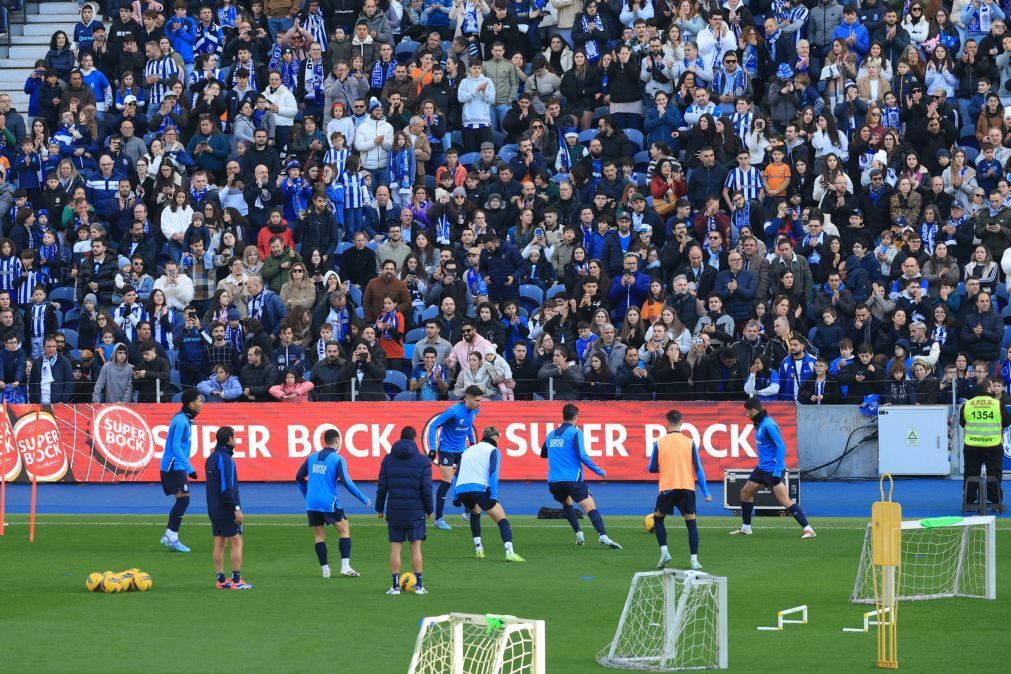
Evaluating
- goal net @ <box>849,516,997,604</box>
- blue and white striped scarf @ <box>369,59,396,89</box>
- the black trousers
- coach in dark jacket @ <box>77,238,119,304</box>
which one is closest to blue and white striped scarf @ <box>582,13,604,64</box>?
blue and white striped scarf @ <box>369,59,396,89</box>

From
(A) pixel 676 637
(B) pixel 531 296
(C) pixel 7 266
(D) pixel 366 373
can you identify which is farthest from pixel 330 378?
(A) pixel 676 637

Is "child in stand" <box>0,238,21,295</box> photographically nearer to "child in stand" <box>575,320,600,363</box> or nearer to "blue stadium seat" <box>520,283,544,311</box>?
"blue stadium seat" <box>520,283,544,311</box>

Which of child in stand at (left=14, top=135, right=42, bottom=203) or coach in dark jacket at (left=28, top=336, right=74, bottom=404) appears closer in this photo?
coach in dark jacket at (left=28, top=336, right=74, bottom=404)

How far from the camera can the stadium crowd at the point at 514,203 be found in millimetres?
28062

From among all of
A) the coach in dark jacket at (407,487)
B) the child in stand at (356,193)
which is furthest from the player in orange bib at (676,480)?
the child in stand at (356,193)

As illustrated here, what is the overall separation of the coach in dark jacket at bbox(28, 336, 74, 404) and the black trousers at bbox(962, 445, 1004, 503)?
15701 millimetres

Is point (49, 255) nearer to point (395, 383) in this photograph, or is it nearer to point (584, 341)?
point (395, 383)

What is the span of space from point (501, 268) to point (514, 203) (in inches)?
72.8

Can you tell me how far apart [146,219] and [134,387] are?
15.3 feet

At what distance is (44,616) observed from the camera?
55.2 ft

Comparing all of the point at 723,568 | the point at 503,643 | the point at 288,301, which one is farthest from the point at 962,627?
the point at 288,301

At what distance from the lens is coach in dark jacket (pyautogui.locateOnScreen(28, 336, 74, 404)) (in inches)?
1153

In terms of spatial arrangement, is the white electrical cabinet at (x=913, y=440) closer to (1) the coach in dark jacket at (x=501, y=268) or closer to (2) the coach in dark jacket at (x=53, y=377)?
(1) the coach in dark jacket at (x=501, y=268)

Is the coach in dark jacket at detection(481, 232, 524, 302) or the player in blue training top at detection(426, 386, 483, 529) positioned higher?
the coach in dark jacket at detection(481, 232, 524, 302)
